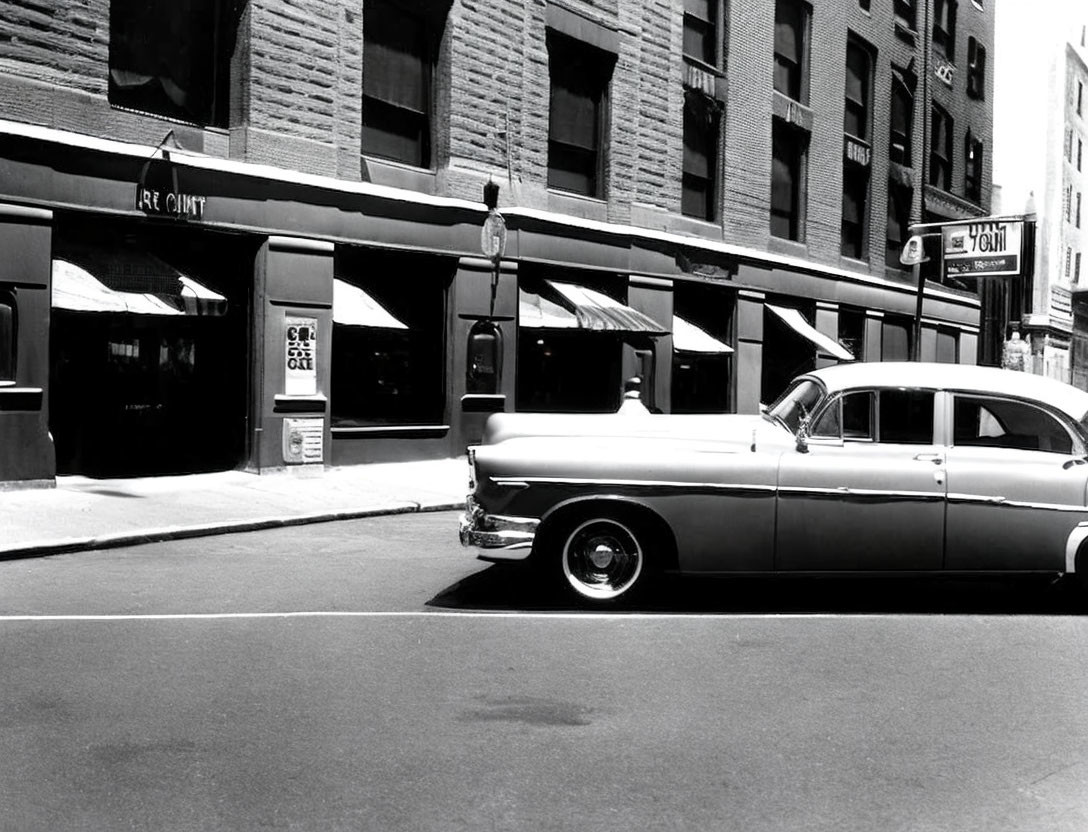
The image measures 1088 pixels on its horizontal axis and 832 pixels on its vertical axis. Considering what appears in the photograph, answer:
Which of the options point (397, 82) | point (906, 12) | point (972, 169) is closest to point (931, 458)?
point (397, 82)

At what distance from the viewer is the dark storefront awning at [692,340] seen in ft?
78.0

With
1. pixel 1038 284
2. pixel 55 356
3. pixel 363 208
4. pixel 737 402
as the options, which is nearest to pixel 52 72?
pixel 55 356

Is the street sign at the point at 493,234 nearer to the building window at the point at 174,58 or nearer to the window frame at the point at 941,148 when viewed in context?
the building window at the point at 174,58

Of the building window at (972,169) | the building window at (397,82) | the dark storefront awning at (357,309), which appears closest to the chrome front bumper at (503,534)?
the dark storefront awning at (357,309)

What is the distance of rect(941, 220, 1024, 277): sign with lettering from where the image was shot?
2522cm

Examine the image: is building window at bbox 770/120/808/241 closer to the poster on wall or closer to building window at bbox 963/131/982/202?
building window at bbox 963/131/982/202

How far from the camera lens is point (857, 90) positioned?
3095 cm

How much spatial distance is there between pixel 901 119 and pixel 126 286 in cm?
2392

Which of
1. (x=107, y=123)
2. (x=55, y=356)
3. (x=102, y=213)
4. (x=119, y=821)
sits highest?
(x=107, y=123)

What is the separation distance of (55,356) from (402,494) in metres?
4.38

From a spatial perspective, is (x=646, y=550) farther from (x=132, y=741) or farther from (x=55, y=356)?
(x=55, y=356)

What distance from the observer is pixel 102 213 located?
14641 millimetres

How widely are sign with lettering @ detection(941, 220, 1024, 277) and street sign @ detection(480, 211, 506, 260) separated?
11.0 metres

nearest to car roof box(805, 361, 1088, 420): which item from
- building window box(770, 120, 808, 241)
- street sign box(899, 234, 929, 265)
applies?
street sign box(899, 234, 929, 265)
